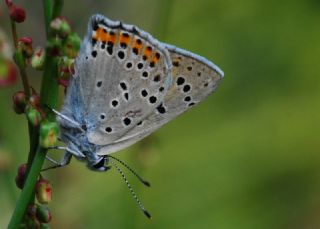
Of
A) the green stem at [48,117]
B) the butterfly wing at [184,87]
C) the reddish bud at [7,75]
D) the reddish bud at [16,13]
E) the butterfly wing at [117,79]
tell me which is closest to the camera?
the green stem at [48,117]

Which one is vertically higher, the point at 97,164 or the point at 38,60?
the point at 38,60

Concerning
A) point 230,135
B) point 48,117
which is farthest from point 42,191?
point 230,135

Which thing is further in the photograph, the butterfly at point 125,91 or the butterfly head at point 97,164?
the butterfly head at point 97,164

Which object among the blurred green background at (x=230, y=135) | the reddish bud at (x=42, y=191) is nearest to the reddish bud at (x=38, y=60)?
the reddish bud at (x=42, y=191)

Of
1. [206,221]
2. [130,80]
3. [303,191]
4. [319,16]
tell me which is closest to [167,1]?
[130,80]

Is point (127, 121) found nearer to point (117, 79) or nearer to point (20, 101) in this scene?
point (117, 79)

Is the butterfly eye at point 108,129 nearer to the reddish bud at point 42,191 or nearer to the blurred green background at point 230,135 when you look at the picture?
the reddish bud at point 42,191

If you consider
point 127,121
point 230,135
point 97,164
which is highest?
point 127,121

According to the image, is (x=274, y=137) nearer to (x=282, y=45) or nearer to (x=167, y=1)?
(x=282, y=45)
